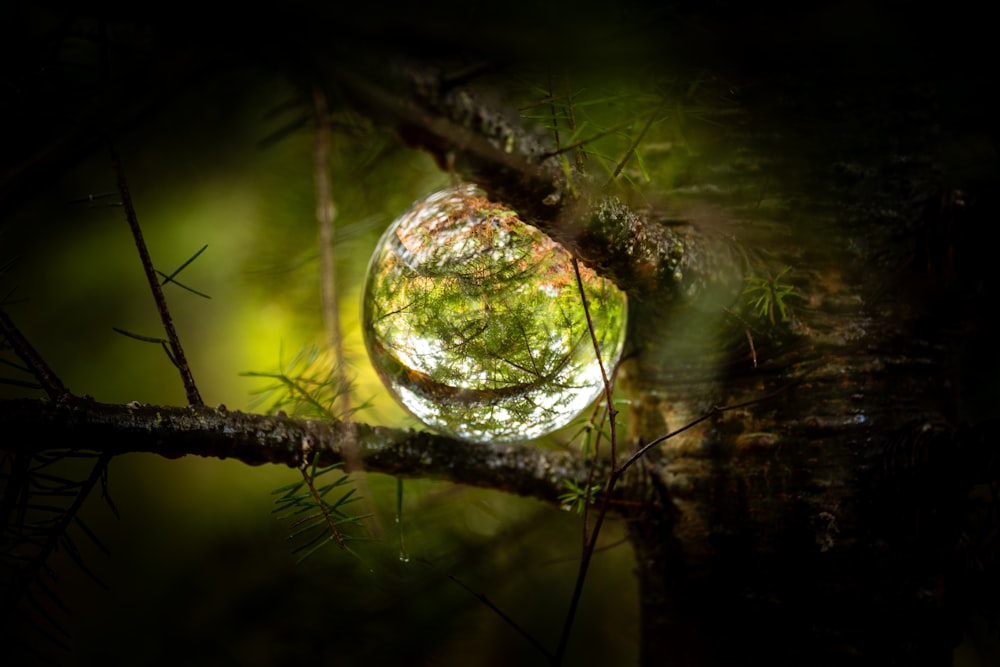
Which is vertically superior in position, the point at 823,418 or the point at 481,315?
the point at 481,315

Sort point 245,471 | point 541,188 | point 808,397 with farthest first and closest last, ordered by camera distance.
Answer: point 245,471, point 808,397, point 541,188

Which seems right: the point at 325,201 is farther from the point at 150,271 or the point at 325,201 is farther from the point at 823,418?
Answer: the point at 823,418

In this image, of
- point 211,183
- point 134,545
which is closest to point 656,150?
point 211,183

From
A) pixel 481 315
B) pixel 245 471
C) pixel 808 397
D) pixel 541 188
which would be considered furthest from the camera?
pixel 245 471

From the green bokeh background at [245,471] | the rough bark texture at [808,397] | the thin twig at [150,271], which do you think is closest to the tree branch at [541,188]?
the rough bark texture at [808,397]

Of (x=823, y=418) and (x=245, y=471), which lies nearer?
(x=823, y=418)

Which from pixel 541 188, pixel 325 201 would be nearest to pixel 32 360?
pixel 325 201

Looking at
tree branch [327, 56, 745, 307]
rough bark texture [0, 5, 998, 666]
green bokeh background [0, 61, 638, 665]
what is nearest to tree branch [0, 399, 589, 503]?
rough bark texture [0, 5, 998, 666]
